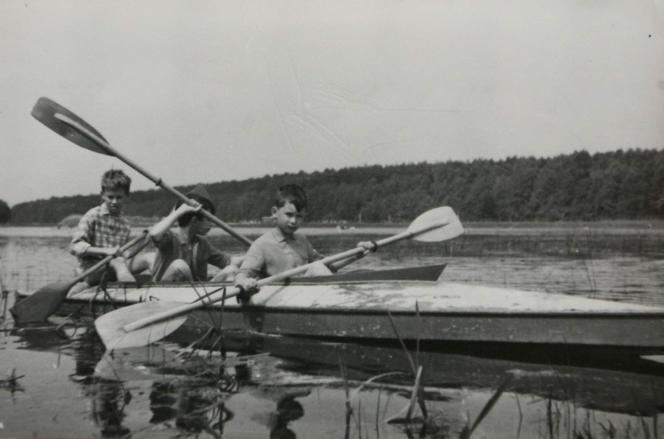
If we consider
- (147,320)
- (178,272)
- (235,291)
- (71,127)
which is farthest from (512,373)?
(71,127)

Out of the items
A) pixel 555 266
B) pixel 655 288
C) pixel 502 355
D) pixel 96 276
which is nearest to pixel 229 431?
pixel 502 355

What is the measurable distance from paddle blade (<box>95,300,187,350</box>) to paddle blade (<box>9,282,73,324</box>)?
57.7 inches

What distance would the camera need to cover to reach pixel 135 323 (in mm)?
4664

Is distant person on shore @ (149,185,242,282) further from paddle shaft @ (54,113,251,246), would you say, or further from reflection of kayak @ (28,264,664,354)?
reflection of kayak @ (28,264,664,354)

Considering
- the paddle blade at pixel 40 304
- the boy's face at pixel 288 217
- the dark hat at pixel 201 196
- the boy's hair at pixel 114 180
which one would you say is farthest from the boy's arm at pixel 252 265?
the paddle blade at pixel 40 304

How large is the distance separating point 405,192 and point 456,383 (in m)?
48.4

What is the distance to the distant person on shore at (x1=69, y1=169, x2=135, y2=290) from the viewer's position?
609 centimetres

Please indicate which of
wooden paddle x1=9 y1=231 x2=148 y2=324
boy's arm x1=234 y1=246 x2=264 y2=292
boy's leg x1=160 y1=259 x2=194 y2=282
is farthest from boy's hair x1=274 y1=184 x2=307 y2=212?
wooden paddle x1=9 y1=231 x2=148 y2=324

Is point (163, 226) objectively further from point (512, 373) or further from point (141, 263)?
point (512, 373)

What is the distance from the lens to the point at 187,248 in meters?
6.31

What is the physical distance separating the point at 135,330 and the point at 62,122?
9.23ft

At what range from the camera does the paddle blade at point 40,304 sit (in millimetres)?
6043

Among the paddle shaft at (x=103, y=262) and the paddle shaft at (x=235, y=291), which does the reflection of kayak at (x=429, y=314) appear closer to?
the paddle shaft at (x=235, y=291)

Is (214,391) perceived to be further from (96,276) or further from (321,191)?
(321,191)
